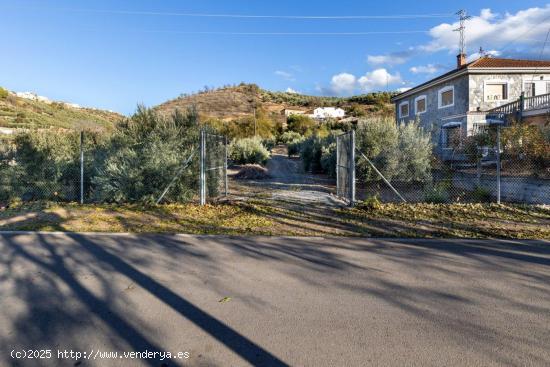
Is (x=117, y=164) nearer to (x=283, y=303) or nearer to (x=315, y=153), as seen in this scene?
(x=283, y=303)

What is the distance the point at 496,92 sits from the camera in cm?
2431

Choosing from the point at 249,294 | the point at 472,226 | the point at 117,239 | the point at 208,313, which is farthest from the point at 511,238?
the point at 117,239

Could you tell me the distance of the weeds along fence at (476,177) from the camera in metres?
10.2

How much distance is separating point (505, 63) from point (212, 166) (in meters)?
23.2

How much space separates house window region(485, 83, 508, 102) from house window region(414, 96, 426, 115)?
565 cm

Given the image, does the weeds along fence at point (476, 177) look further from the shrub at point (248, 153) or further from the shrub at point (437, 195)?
the shrub at point (248, 153)

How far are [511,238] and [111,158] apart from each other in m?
9.52

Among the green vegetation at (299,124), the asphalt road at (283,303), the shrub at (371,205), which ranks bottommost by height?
the asphalt road at (283,303)

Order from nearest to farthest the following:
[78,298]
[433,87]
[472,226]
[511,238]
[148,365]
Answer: [148,365] < [78,298] < [511,238] < [472,226] < [433,87]

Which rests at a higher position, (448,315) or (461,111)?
(461,111)

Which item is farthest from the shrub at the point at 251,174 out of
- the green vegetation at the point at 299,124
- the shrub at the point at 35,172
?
the green vegetation at the point at 299,124

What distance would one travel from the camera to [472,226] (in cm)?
747

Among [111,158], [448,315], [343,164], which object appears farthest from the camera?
[343,164]

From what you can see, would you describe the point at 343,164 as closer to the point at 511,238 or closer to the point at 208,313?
the point at 511,238
